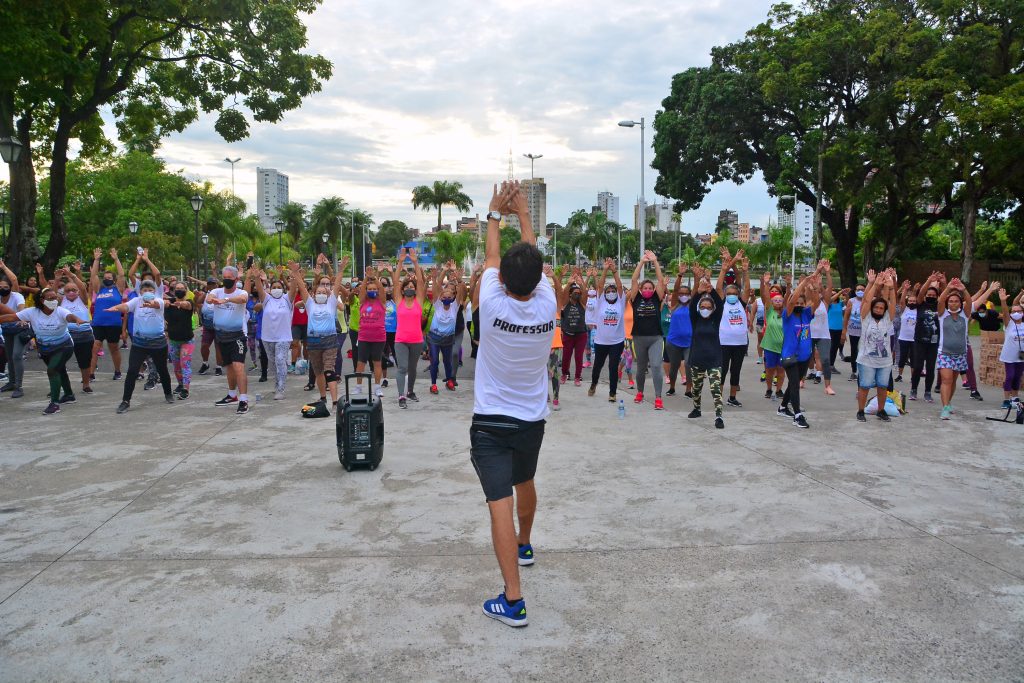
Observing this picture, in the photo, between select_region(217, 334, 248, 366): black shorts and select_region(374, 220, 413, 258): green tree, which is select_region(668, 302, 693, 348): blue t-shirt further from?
select_region(374, 220, 413, 258): green tree

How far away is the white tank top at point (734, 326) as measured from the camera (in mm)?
10172

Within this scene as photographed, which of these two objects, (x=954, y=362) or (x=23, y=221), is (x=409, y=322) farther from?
(x=23, y=221)

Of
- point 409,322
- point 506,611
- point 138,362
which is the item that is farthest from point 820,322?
point 138,362

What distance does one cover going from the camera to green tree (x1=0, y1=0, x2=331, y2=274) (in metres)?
16.6

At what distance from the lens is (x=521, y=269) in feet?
12.2

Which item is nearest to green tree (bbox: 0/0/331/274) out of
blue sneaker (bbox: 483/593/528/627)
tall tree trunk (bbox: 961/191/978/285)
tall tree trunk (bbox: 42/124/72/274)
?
tall tree trunk (bbox: 42/124/72/274)

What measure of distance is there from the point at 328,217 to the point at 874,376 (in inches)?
3230

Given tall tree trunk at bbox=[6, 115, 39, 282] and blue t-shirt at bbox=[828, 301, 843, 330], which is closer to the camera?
blue t-shirt at bbox=[828, 301, 843, 330]

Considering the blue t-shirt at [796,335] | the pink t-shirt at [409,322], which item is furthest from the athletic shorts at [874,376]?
the pink t-shirt at [409,322]

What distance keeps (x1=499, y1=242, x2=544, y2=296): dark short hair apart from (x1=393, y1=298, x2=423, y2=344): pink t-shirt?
6.10m

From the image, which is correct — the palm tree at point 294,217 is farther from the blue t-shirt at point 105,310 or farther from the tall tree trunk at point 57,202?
the blue t-shirt at point 105,310

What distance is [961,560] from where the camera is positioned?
4.46 meters

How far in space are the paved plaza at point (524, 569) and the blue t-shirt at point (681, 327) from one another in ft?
7.51

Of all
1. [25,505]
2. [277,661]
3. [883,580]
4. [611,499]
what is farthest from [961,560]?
[25,505]
